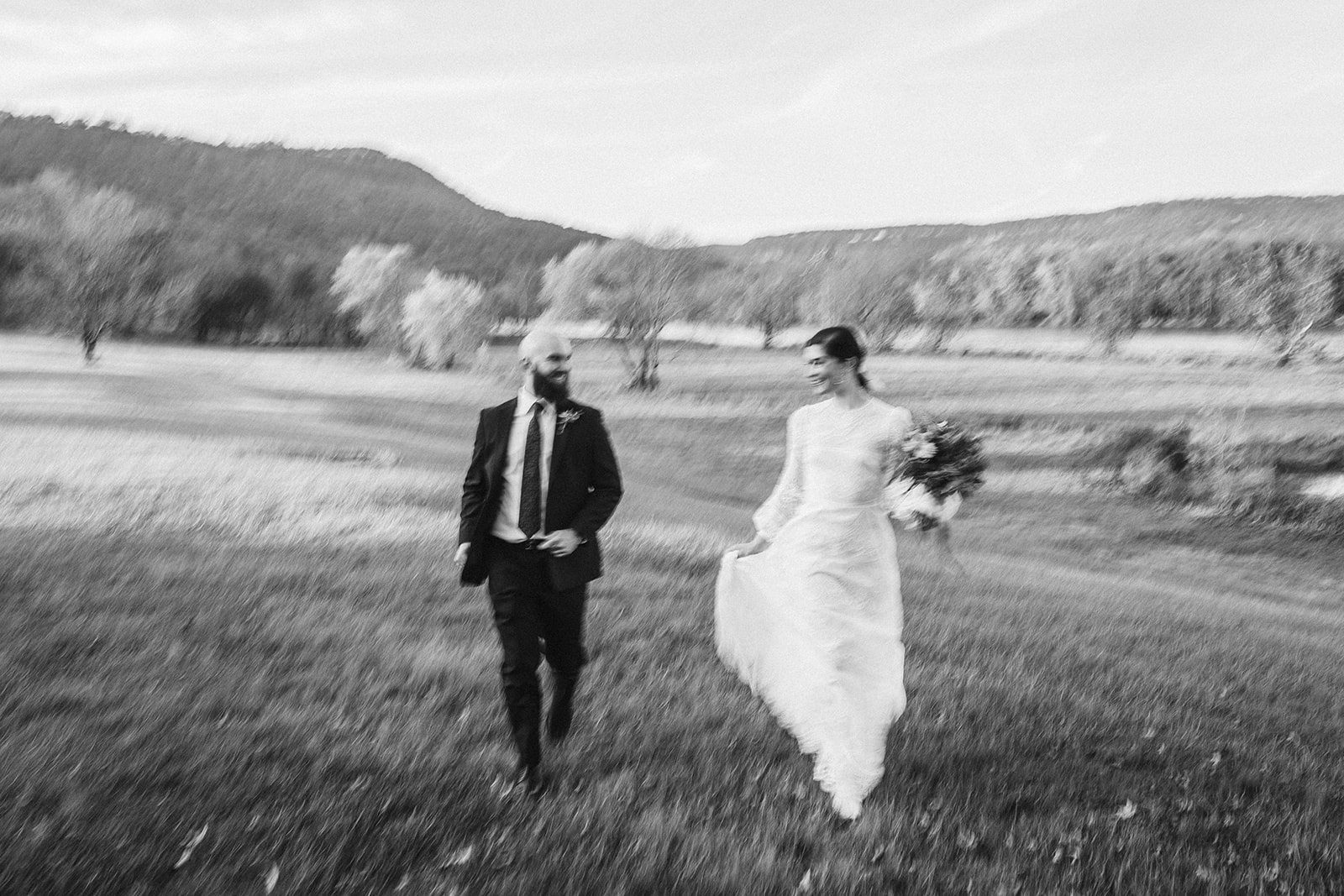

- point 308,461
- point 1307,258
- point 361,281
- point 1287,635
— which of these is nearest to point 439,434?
point 308,461

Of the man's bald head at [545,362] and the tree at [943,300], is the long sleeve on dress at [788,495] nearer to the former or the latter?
the man's bald head at [545,362]

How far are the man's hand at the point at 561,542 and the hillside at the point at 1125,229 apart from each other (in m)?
24.9

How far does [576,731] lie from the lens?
4.17 m

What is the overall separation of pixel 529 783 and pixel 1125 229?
3130 cm

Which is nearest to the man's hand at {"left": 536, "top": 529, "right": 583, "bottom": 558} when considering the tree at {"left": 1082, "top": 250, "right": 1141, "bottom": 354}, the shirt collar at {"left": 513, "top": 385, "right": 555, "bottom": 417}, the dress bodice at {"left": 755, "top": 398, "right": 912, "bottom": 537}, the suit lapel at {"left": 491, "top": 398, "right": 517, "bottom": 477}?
the suit lapel at {"left": 491, "top": 398, "right": 517, "bottom": 477}

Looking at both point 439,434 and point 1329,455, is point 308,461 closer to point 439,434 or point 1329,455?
point 439,434

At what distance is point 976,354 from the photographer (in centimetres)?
2577

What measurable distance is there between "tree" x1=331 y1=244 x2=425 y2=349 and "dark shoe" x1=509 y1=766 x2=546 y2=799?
28.0 meters

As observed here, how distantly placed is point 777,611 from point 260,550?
595cm

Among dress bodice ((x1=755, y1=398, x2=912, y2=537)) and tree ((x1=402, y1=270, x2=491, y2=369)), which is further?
tree ((x1=402, y1=270, x2=491, y2=369))

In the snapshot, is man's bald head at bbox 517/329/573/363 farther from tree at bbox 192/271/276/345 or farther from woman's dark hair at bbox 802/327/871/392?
tree at bbox 192/271/276/345

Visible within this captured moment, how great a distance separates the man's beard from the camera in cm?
351

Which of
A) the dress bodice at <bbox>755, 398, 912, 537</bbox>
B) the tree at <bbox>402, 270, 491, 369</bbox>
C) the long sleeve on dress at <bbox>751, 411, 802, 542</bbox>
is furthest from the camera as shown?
the tree at <bbox>402, 270, 491, 369</bbox>

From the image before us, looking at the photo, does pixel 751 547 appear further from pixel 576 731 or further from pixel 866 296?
pixel 866 296
